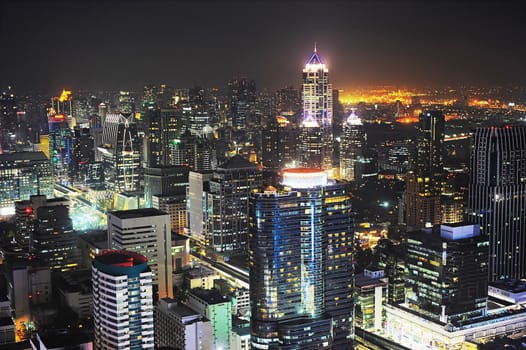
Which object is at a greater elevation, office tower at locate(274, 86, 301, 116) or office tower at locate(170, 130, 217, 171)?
office tower at locate(274, 86, 301, 116)

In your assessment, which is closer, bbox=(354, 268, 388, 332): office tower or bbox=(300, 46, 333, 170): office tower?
bbox=(354, 268, 388, 332): office tower

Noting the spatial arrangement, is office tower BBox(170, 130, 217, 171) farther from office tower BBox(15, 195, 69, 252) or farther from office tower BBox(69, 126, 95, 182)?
office tower BBox(15, 195, 69, 252)

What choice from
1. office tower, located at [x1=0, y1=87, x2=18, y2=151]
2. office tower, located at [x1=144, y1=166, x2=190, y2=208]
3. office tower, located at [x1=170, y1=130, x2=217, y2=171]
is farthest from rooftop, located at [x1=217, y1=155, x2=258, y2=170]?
office tower, located at [x1=0, y1=87, x2=18, y2=151]

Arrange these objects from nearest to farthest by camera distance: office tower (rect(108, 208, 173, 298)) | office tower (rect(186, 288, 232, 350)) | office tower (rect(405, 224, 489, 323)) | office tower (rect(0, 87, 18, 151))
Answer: office tower (rect(186, 288, 232, 350))
office tower (rect(405, 224, 489, 323))
office tower (rect(108, 208, 173, 298))
office tower (rect(0, 87, 18, 151))

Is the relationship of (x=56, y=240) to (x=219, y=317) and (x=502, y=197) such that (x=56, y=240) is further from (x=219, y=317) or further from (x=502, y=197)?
(x=502, y=197)

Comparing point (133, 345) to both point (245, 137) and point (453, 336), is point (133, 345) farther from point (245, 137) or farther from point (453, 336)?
point (245, 137)

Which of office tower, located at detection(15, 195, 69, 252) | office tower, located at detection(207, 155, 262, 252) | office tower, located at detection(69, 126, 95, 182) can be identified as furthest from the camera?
office tower, located at detection(69, 126, 95, 182)

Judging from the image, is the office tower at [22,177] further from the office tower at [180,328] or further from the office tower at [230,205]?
the office tower at [180,328]
